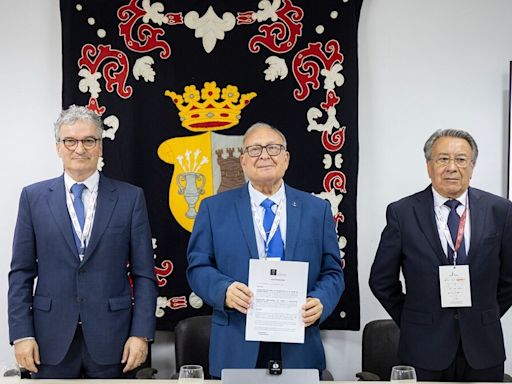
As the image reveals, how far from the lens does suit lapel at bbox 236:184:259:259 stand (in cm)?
289

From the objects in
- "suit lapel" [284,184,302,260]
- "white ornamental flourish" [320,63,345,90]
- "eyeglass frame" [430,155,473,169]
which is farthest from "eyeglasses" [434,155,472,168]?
"white ornamental flourish" [320,63,345,90]

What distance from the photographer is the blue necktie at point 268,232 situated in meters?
2.90

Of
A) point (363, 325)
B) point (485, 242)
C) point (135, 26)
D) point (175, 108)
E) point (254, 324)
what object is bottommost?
point (363, 325)

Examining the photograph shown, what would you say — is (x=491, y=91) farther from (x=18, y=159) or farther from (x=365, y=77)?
(x=18, y=159)

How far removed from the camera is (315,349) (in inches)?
Result: 115

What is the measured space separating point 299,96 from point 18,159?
165 centimetres

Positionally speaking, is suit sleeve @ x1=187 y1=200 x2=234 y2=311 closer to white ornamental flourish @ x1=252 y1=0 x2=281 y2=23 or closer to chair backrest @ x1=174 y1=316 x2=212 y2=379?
chair backrest @ x1=174 y1=316 x2=212 y2=379

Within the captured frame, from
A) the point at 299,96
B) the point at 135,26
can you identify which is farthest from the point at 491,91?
the point at 135,26

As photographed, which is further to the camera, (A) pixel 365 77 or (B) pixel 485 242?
(A) pixel 365 77

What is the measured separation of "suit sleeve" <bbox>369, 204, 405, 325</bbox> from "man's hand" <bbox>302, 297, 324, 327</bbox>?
1.73 feet

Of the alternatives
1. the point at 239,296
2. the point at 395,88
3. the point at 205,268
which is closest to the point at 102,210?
the point at 205,268

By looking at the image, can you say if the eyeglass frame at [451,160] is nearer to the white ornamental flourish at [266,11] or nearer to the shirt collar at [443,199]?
the shirt collar at [443,199]

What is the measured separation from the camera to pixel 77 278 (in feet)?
9.69

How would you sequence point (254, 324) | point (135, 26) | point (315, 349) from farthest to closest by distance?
1. point (135, 26)
2. point (315, 349)
3. point (254, 324)
